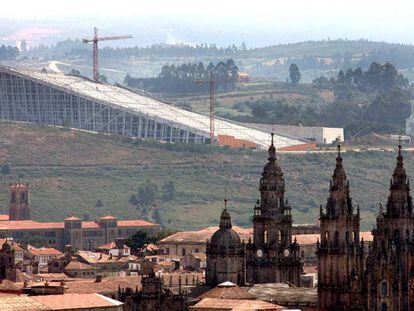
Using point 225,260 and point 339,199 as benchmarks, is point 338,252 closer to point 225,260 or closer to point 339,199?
point 339,199

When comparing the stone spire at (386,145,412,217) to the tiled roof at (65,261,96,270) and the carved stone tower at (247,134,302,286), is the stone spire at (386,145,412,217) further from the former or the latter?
the tiled roof at (65,261,96,270)

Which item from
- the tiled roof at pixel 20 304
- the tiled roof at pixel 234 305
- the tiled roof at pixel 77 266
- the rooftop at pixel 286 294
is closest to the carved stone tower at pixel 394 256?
the rooftop at pixel 286 294

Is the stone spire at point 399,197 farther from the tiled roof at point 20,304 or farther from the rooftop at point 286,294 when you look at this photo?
the tiled roof at point 20,304

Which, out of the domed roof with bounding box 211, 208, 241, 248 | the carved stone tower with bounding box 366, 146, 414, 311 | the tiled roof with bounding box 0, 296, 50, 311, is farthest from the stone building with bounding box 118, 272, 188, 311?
the tiled roof with bounding box 0, 296, 50, 311

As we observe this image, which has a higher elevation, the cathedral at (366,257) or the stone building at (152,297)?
the cathedral at (366,257)

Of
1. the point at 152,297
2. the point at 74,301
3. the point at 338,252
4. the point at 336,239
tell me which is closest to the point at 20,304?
the point at 74,301
